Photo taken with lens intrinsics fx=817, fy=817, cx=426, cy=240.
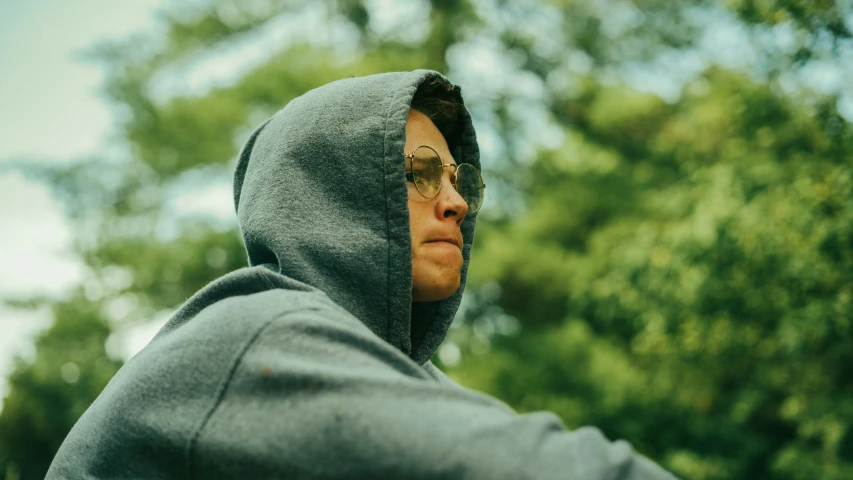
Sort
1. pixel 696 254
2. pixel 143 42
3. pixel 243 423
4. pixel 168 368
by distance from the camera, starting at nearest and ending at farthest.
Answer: pixel 243 423 → pixel 168 368 → pixel 696 254 → pixel 143 42

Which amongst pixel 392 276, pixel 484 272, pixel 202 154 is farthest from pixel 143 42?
pixel 392 276

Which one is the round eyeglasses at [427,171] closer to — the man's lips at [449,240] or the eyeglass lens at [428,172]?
the eyeglass lens at [428,172]

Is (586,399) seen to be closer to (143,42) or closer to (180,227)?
(180,227)

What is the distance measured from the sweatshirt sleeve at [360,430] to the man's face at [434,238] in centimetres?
61

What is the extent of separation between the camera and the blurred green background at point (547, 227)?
9352 millimetres

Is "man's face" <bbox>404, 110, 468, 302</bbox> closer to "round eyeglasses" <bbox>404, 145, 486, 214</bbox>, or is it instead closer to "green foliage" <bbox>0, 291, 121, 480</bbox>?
"round eyeglasses" <bbox>404, 145, 486, 214</bbox>

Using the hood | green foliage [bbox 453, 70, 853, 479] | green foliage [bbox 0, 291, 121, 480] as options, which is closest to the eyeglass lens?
the hood

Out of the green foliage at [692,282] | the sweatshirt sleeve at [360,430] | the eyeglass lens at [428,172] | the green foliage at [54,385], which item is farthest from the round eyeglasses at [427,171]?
the green foliage at [54,385]

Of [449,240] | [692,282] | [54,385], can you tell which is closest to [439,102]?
[449,240]

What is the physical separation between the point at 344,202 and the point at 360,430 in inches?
30.1

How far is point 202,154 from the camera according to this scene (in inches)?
476

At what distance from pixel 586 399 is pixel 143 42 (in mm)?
9197

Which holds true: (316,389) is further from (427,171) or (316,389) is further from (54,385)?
(54,385)

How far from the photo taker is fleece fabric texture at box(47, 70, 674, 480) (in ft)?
3.76
